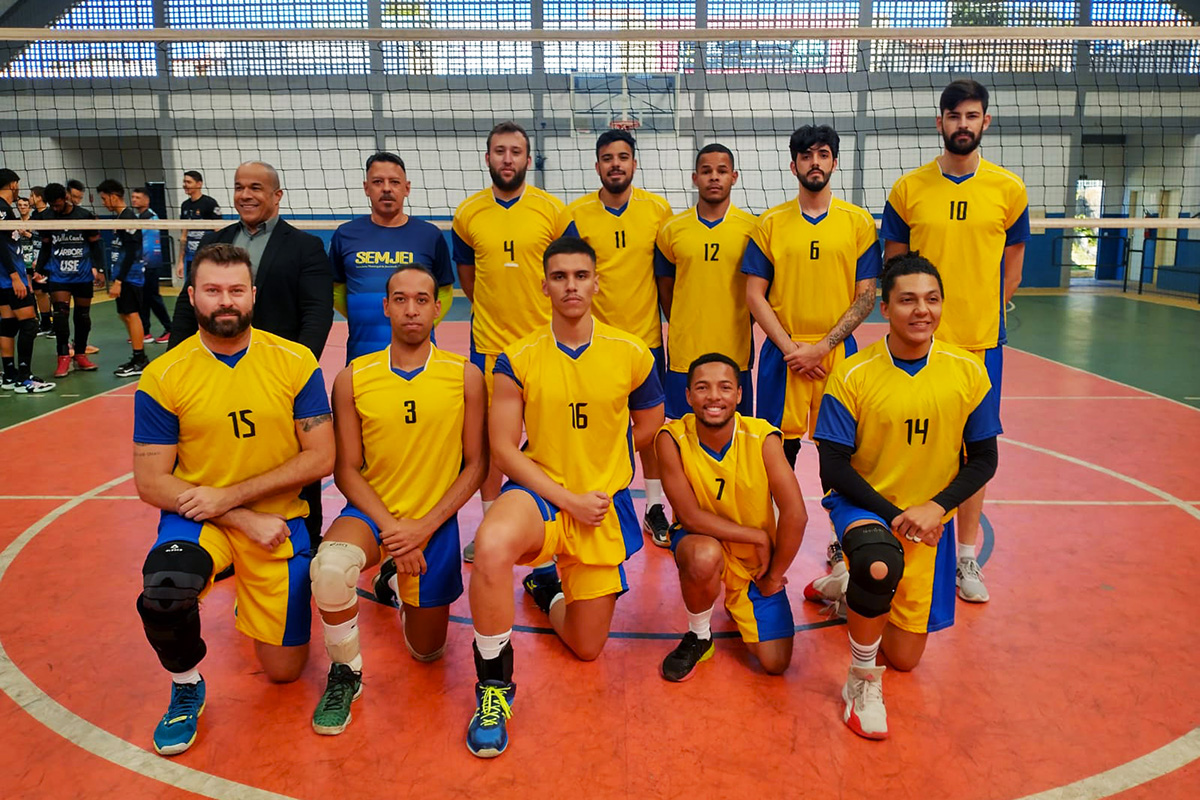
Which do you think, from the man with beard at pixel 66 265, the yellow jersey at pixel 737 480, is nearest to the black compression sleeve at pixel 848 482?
the yellow jersey at pixel 737 480

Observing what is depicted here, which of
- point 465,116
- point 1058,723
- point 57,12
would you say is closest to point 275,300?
point 1058,723

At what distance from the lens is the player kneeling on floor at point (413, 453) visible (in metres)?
3.27

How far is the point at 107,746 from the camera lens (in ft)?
9.47

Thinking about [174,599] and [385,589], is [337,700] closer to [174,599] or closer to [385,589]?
[174,599]

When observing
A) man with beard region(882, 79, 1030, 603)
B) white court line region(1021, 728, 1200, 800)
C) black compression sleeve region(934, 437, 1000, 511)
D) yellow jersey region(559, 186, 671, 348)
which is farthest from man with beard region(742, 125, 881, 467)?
white court line region(1021, 728, 1200, 800)

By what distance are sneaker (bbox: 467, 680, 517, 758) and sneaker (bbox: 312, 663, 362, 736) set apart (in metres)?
0.42

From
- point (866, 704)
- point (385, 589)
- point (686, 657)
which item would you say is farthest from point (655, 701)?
point (385, 589)

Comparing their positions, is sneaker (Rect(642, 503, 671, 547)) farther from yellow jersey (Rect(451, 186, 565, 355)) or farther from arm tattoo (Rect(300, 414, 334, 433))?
arm tattoo (Rect(300, 414, 334, 433))

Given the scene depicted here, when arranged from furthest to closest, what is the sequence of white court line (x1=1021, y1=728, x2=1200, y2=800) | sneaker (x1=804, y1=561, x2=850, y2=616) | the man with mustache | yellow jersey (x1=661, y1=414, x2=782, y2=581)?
the man with mustache < sneaker (x1=804, y1=561, x2=850, y2=616) < yellow jersey (x1=661, y1=414, x2=782, y2=581) < white court line (x1=1021, y1=728, x2=1200, y2=800)

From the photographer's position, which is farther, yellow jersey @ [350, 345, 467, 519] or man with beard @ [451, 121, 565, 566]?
man with beard @ [451, 121, 565, 566]

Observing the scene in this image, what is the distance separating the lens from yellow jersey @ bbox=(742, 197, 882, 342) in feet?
13.7

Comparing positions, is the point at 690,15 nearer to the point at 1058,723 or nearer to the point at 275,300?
the point at 275,300

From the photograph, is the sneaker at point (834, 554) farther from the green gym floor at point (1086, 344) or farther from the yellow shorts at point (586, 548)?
the green gym floor at point (1086, 344)

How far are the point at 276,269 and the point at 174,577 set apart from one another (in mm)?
1657
